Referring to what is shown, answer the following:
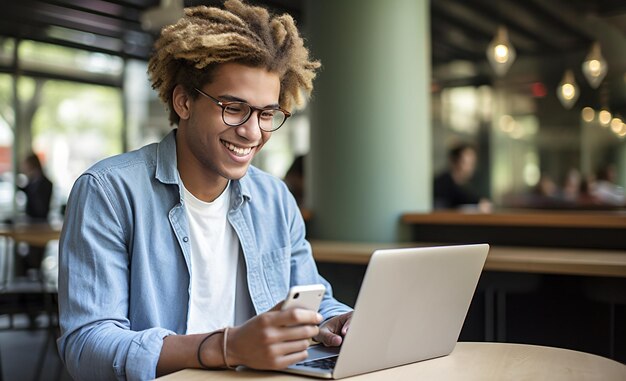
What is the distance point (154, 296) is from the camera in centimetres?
168

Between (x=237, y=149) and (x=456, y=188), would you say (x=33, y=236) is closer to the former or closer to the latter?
(x=456, y=188)

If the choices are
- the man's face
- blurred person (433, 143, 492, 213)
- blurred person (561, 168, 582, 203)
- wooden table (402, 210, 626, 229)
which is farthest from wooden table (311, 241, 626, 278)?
blurred person (561, 168, 582, 203)

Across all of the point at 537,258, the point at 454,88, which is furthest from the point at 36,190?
the point at 537,258

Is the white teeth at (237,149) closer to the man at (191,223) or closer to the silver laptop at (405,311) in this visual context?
the man at (191,223)

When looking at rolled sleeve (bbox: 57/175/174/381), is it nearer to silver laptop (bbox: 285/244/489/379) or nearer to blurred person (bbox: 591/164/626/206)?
silver laptop (bbox: 285/244/489/379)

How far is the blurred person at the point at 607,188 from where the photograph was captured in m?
9.00

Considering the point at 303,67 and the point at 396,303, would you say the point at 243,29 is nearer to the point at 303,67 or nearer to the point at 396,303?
the point at 303,67

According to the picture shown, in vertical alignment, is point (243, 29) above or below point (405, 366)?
above

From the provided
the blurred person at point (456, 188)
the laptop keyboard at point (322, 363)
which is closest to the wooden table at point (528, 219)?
the blurred person at point (456, 188)

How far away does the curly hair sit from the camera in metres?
1.71

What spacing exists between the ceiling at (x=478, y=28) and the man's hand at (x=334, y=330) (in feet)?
23.8

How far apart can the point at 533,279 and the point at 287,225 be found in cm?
209

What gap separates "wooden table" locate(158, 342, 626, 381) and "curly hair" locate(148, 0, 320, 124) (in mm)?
676

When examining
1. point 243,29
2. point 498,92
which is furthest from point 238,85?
point 498,92
